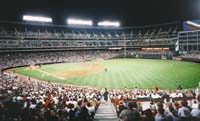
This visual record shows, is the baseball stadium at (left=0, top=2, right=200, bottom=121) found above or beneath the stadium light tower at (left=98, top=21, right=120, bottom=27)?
beneath

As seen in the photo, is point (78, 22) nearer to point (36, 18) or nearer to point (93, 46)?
point (93, 46)

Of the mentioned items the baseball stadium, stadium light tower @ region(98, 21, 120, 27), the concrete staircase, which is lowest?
the concrete staircase

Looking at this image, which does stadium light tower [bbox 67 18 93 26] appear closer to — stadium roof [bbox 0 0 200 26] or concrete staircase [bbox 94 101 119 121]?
stadium roof [bbox 0 0 200 26]

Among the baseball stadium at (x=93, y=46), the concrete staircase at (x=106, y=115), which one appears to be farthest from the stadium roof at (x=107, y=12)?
the concrete staircase at (x=106, y=115)

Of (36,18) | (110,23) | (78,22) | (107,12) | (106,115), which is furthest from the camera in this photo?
(110,23)

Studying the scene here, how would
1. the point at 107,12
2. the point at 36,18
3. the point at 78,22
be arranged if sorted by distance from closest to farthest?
1. the point at 36,18
2. the point at 107,12
3. the point at 78,22

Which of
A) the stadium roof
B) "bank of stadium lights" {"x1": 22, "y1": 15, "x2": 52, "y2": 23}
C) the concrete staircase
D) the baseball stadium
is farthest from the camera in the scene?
"bank of stadium lights" {"x1": 22, "y1": 15, "x2": 52, "y2": 23}

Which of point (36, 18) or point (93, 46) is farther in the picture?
point (93, 46)

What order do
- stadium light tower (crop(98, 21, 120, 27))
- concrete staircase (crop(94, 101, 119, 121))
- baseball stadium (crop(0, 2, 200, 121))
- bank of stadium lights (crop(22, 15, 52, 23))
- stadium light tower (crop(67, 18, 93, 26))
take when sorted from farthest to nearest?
stadium light tower (crop(98, 21, 120, 27)) → stadium light tower (crop(67, 18, 93, 26)) → bank of stadium lights (crop(22, 15, 52, 23)) → baseball stadium (crop(0, 2, 200, 121)) → concrete staircase (crop(94, 101, 119, 121))

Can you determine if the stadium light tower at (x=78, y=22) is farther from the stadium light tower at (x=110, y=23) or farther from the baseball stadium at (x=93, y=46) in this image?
the stadium light tower at (x=110, y=23)

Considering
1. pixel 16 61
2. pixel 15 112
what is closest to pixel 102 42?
pixel 16 61

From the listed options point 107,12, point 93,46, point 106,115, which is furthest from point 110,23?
point 106,115

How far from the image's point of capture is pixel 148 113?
228 inches

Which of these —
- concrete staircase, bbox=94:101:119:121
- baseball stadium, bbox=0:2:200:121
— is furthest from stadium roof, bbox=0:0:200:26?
concrete staircase, bbox=94:101:119:121
